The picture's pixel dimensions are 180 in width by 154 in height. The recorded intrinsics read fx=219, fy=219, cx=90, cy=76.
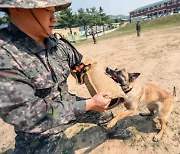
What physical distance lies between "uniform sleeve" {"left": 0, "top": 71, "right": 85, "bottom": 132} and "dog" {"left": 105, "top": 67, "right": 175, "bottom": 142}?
5.97 ft

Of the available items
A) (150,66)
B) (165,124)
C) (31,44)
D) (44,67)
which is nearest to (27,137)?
(44,67)

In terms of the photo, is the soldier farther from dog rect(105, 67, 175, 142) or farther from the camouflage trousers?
dog rect(105, 67, 175, 142)

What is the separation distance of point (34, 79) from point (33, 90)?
0.15m

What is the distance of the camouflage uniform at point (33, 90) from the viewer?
1.52 meters

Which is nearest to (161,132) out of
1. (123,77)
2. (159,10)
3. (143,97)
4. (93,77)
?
(143,97)

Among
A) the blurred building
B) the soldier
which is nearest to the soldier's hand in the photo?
the soldier

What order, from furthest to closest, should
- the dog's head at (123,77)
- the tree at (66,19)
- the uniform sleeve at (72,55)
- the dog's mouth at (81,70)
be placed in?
the tree at (66,19), the dog's head at (123,77), the dog's mouth at (81,70), the uniform sleeve at (72,55)

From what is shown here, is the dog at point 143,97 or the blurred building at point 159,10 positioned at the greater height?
the dog at point 143,97

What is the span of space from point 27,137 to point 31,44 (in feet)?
2.82

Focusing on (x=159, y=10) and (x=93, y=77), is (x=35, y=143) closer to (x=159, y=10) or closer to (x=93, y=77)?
(x=93, y=77)

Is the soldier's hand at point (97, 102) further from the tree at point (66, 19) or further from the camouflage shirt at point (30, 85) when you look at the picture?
the tree at point (66, 19)

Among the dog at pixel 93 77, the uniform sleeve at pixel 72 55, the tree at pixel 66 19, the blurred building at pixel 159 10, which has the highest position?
the uniform sleeve at pixel 72 55

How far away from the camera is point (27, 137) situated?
79.4 inches

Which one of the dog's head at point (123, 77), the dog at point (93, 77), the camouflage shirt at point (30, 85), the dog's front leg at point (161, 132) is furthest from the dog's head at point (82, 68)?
the dog's front leg at point (161, 132)
